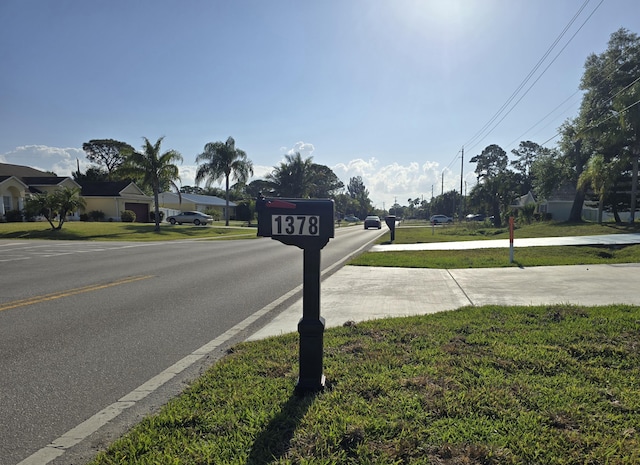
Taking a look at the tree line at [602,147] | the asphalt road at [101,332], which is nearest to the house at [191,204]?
the tree line at [602,147]

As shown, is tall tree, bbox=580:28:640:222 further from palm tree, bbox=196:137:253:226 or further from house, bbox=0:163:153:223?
house, bbox=0:163:153:223

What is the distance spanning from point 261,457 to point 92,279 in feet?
29.6

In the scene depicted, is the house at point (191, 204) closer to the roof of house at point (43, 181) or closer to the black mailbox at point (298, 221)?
the roof of house at point (43, 181)

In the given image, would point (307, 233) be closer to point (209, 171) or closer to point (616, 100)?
point (616, 100)

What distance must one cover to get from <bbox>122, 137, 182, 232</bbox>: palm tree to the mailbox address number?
33.9 m

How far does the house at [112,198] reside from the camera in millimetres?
46094

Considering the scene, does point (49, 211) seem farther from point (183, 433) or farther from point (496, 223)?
point (496, 223)

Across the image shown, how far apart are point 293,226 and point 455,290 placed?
5570 millimetres

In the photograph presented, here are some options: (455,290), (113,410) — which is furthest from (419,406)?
(455,290)

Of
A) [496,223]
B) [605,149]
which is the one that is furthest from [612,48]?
[496,223]

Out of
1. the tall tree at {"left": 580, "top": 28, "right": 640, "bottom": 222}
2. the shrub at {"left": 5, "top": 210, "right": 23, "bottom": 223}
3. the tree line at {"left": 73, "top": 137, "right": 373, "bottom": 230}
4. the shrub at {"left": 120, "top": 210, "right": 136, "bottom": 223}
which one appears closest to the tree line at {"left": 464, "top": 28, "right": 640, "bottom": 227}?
the tall tree at {"left": 580, "top": 28, "right": 640, "bottom": 222}

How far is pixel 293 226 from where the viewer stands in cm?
340

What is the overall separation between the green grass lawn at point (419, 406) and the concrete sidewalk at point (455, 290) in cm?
161

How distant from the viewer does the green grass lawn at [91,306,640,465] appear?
8.64 ft
